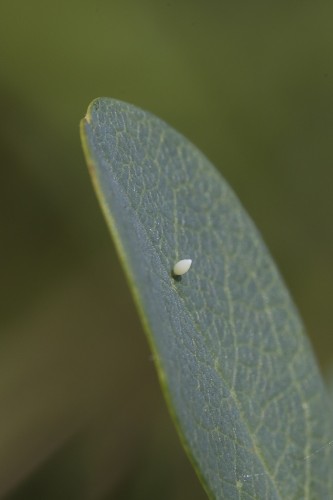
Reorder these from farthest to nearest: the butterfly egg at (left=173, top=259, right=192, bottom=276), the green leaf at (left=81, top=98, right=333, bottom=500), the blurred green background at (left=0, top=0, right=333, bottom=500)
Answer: the blurred green background at (left=0, top=0, right=333, bottom=500) → the butterfly egg at (left=173, top=259, right=192, bottom=276) → the green leaf at (left=81, top=98, right=333, bottom=500)

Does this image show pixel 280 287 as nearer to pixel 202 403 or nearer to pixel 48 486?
pixel 202 403

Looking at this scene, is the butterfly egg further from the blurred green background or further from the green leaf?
the blurred green background

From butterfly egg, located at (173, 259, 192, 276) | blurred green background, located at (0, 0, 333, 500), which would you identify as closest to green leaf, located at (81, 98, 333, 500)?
butterfly egg, located at (173, 259, 192, 276)

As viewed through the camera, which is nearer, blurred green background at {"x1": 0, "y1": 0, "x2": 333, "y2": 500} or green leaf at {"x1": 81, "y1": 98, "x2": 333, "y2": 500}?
green leaf at {"x1": 81, "y1": 98, "x2": 333, "y2": 500}

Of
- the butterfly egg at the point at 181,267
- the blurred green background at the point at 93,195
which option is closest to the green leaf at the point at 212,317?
the butterfly egg at the point at 181,267

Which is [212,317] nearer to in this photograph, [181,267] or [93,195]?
[181,267]

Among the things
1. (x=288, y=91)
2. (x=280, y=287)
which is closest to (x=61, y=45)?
(x=288, y=91)

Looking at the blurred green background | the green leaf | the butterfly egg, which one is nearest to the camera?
the green leaf
